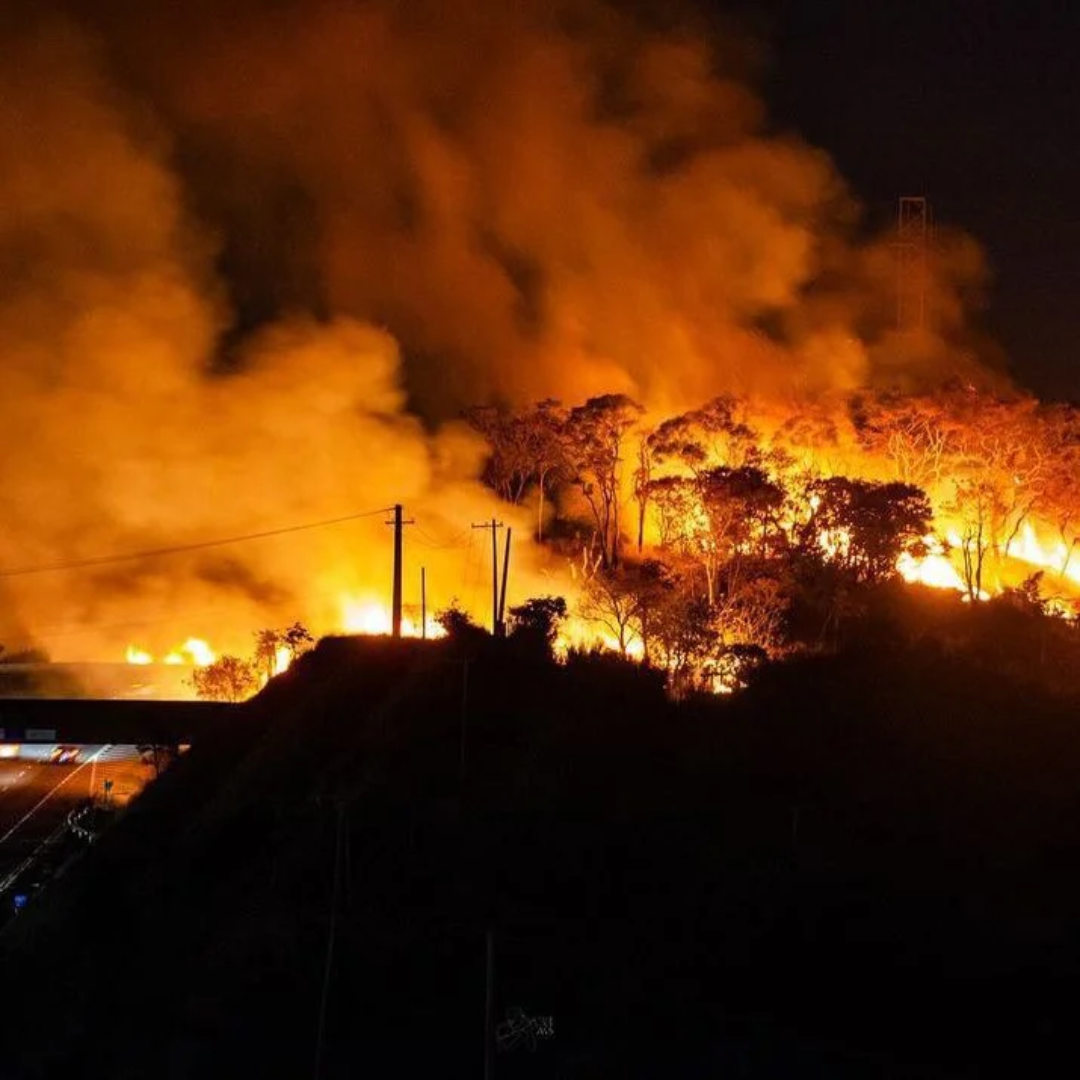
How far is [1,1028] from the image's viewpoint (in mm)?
15641

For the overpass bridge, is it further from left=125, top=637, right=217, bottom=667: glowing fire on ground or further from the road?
left=125, top=637, right=217, bottom=667: glowing fire on ground

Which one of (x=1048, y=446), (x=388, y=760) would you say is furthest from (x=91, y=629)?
(x=1048, y=446)

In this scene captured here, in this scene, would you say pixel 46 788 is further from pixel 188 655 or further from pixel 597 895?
pixel 597 895

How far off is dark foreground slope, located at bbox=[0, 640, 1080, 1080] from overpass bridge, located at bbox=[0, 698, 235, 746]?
9.23 metres

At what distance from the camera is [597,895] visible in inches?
603

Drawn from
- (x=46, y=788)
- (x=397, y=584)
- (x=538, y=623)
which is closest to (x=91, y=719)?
(x=46, y=788)

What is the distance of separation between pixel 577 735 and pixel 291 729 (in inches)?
213

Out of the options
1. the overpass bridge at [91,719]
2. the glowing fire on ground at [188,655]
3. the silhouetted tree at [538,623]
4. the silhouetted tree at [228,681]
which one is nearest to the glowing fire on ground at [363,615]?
the silhouetted tree at [228,681]

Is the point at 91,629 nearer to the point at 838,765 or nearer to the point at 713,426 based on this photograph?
the point at 713,426

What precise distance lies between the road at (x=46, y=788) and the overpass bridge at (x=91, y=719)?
1.30 m

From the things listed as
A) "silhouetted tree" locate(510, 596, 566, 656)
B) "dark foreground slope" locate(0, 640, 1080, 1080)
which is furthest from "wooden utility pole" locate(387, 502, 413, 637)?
"dark foreground slope" locate(0, 640, 1080, 1080)

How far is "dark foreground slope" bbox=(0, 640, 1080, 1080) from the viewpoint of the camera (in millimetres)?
13242

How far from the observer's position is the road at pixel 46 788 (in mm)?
27656

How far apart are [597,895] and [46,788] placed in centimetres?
2130
